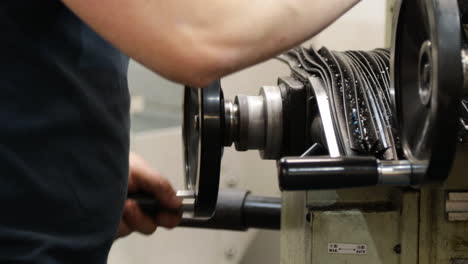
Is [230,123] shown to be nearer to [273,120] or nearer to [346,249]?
[273,120]

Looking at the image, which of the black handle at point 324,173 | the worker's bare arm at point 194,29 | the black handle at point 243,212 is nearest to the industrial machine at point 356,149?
the black handle at point 324,173

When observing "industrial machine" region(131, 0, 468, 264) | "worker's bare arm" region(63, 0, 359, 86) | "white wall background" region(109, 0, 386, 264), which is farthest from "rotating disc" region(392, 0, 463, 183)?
"white wall background" region(109, 0, 386, 264)

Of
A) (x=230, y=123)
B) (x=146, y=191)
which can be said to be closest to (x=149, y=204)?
(x=146, y=191)

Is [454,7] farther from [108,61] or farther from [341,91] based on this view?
[108,61]

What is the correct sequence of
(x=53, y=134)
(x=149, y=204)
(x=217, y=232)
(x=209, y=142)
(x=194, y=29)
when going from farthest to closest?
(x=217, y=232) → (x=149, y=204) → (x=209, y=142) → (x=53, y=134) → (x=194, y=29)

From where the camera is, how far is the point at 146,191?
0.94 m

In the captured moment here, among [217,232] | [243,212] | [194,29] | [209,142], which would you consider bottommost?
[217,232]

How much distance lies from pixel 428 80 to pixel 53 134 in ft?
1.15

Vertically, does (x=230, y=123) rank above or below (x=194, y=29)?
below

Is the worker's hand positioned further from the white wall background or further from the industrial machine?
the white wall background

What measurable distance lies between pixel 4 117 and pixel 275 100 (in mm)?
321

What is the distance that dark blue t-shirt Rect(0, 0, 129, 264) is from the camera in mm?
519

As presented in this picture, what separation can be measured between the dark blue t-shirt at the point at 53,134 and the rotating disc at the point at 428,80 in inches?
12.2

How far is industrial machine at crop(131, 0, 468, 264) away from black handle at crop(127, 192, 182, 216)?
15 centimetres
